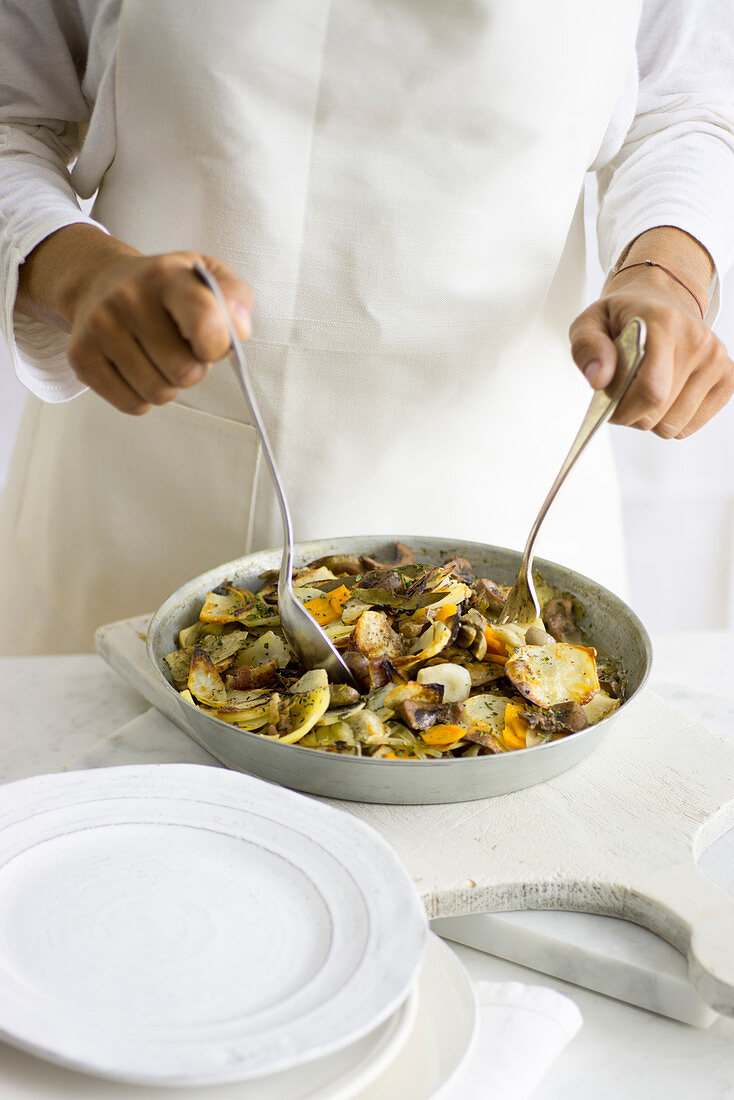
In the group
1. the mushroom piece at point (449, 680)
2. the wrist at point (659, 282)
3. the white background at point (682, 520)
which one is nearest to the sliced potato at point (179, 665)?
the mushroom piece at point (449, 680)

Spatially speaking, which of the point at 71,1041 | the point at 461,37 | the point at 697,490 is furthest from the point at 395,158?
the point at 697,490

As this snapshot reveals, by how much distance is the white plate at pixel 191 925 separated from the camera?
452 mm

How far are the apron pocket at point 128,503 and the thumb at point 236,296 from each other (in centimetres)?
41

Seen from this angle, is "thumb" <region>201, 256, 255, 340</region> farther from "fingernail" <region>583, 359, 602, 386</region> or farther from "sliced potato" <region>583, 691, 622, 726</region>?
"sliced potato" <region>583, 691, 622, 726</region>

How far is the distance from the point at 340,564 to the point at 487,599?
16cm

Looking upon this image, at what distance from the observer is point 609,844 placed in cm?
73

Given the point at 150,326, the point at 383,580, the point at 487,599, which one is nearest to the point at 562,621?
the point at 487,599

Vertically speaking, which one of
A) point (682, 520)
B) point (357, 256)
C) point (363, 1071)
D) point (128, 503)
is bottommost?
point (682, 520)

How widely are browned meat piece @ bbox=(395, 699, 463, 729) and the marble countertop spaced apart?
0.16m

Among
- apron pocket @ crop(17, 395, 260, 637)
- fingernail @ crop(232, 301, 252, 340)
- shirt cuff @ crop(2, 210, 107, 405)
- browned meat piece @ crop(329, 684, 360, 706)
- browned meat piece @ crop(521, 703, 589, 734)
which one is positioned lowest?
apron pocket @ crop(17, 395, 260, 637)

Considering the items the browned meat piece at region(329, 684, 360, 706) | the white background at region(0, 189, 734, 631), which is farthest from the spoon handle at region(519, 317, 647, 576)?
the white background at region(0, 189, 734, 631)

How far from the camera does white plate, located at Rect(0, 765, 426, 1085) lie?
1.48 ft

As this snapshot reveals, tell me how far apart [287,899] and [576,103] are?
0.87 metres

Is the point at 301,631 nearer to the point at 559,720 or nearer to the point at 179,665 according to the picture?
the point at 179,665
